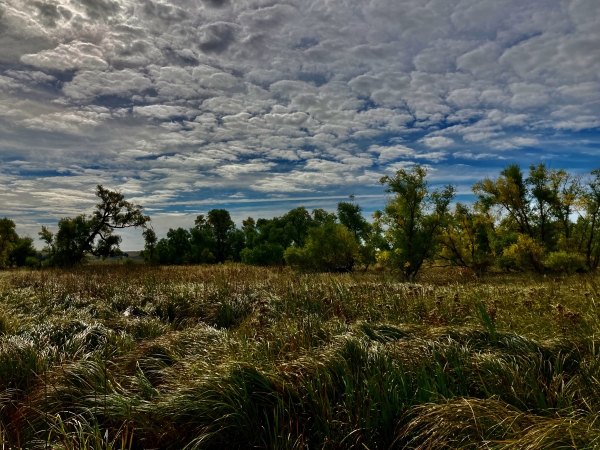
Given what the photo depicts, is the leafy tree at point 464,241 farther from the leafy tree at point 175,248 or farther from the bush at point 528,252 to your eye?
the leafy tree at point 175,248

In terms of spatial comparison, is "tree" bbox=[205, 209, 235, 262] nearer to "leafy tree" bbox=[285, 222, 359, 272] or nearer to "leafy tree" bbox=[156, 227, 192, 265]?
"leafy tree" bbox=[156, 227, 192, 265]

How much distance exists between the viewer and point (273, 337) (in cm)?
557

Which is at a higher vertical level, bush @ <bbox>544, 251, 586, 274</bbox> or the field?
the field

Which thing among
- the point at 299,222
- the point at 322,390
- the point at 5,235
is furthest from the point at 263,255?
the point at 322,390

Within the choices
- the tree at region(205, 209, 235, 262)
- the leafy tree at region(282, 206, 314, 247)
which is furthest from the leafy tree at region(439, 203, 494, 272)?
the tree at region(205, 209, 235, 262)

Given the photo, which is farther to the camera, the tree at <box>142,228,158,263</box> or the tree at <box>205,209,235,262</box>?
the tree at <box>205,209,235,262</box>

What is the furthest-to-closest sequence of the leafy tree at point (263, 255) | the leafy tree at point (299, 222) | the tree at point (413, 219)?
the leafy tree at point (299, 222)
the leafy tree at point (263, 255)
the tree at point (413, 219)

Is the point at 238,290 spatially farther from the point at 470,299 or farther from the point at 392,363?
the point at 392,363

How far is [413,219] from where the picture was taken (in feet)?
67.5

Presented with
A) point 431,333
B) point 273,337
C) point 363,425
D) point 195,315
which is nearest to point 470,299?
point 431,333

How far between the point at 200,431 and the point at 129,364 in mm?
2168

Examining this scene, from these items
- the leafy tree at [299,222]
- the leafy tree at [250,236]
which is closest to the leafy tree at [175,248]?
the leafy tree at [250,236]

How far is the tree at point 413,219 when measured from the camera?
20.2 meters

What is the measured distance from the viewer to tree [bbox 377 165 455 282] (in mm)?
20203
